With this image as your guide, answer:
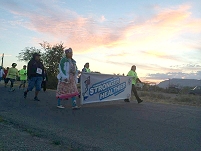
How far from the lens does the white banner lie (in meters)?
10.2

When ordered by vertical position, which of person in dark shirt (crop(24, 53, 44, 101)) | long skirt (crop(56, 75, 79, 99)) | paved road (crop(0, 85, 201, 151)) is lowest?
paved road (crop(0, 85, 201, 151))

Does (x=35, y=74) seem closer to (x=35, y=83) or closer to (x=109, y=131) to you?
(x=35, y=83)

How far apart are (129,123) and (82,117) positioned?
Answer: 4.65 feet

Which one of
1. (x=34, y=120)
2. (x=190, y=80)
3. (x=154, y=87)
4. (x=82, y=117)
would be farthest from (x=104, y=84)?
(x=190, y=80)

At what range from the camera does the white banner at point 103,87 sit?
10.2 meters

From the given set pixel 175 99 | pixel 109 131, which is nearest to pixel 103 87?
pixel 109 131

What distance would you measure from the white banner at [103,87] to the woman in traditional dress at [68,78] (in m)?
0.82

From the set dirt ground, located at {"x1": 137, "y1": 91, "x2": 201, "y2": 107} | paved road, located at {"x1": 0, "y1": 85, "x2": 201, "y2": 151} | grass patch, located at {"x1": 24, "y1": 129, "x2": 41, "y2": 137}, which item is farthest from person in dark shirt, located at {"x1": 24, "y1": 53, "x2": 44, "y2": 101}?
dirt ground, located at {"x1": 137, "y1": 91, "x2": 201, "y2": 107}

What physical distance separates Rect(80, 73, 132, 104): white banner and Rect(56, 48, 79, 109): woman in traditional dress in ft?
2.70

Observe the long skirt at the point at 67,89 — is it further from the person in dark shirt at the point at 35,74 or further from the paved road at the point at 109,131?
the person in dark shirt at the point at 35,74

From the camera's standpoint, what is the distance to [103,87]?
1113 centimetres

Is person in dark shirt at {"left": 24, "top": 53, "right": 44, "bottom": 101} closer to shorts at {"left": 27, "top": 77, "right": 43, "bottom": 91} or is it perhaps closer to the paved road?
shorts at {"left": 27, "top": 77, "right": 43, "bottom": 91}

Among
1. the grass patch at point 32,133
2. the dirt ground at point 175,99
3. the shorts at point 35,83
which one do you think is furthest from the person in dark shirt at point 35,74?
the dirt ground at point 175,99

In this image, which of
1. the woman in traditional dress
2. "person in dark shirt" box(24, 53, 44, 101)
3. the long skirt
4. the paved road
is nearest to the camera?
the paved road
